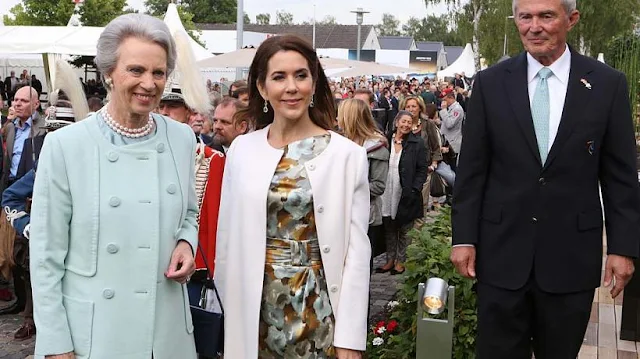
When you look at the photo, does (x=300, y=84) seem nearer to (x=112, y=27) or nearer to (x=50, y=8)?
(x=112, y=27)

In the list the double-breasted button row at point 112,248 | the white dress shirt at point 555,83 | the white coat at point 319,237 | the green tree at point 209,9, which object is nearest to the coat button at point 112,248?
the double-breasted button row at point 112,248

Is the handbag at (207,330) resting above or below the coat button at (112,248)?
below

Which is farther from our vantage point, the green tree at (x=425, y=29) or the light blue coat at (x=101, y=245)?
the green tree at (x=425, y=29)

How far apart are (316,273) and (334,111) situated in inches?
26.1

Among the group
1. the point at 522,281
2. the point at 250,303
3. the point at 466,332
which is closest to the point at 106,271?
the point at 250,303

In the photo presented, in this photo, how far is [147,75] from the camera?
8.21 ft

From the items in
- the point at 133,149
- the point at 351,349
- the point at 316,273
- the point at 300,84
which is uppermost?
the point at 300,84

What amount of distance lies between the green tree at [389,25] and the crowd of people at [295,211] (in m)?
152

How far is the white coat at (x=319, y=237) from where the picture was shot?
9.12 ft

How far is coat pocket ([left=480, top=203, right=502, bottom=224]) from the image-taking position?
3111 millimetres

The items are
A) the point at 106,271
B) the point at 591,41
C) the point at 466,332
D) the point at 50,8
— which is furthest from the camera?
the point at 591,41

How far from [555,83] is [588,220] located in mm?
553

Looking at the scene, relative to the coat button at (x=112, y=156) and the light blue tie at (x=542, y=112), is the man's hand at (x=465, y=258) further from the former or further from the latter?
the coat button at (x=112, y=156)

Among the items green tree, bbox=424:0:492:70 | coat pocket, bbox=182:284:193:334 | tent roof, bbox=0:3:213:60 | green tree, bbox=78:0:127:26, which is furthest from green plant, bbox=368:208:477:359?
green tree, bbox=424:0:492:70
